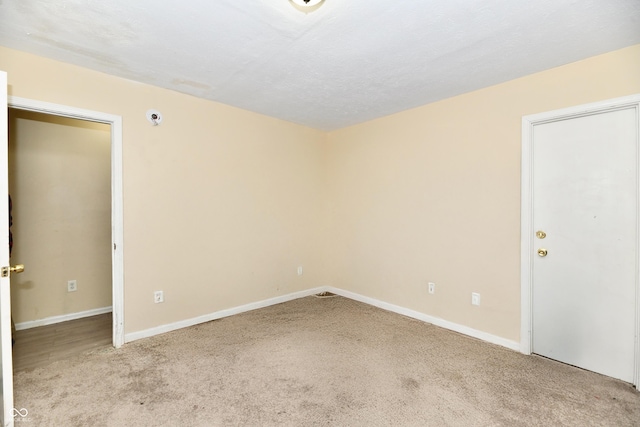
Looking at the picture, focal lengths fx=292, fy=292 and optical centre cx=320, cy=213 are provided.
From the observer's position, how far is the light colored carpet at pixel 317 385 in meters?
1.76

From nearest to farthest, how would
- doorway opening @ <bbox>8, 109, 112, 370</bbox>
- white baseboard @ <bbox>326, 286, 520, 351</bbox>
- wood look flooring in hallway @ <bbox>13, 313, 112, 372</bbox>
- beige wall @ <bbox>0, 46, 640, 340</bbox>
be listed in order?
wood look flooring in hallway @ <bbox>13, 313, 112, 372</bbox> → beige wall @ <bbox>0, 46, 640, 340</bbox> → white baseboard @ <bbox>326, 286, 520, 351</bbox> → doorway opening @ <bbox>8, 109, 112, 370</bbox>

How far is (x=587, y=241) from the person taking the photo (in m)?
2.28

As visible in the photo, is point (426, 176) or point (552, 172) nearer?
point (552, 172)

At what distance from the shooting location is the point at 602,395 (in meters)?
1.96

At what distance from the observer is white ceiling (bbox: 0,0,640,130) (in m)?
1.69

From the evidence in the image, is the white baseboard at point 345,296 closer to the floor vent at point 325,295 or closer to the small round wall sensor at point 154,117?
the floor vent at point 325,295

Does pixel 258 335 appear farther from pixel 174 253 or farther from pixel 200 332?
pixel 174 253

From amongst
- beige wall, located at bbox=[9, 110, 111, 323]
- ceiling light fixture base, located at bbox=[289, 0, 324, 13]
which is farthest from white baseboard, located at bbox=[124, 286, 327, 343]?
ceiling light fixture base, located at bbox=[289, 0, 324, 13]

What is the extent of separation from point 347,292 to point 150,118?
3190 mm

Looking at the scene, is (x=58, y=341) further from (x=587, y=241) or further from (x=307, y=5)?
(x=587, y=241)

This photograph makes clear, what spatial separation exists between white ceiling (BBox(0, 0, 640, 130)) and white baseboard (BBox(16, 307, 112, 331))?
8.93 ft

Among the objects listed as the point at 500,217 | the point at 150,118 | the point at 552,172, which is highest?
the point at 150,118

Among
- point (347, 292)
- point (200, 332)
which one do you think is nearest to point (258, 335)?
point (200, 332)

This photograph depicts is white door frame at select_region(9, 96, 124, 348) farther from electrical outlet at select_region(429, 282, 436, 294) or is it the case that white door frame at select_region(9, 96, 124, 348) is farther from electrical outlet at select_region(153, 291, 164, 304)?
electrical outlet at select_region(429, 282, 436, 294)
